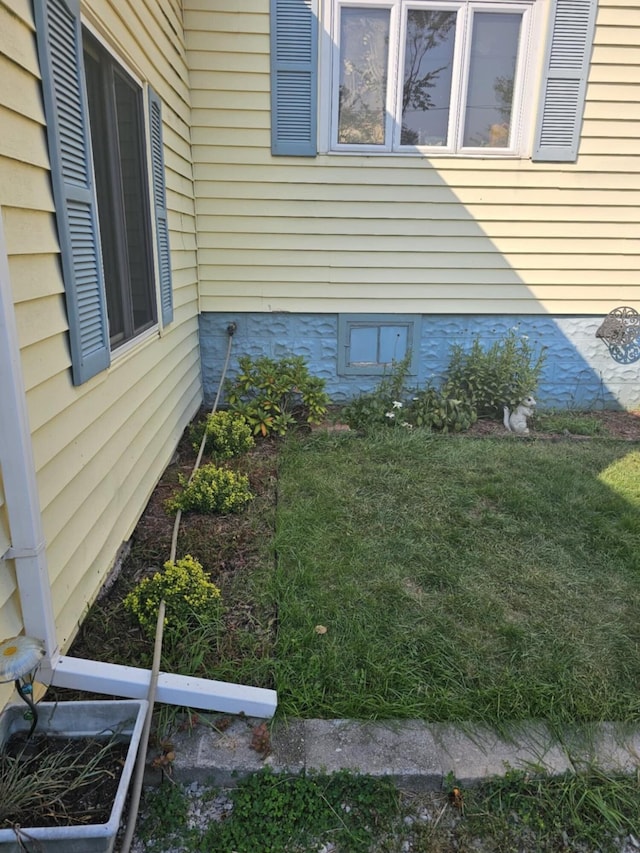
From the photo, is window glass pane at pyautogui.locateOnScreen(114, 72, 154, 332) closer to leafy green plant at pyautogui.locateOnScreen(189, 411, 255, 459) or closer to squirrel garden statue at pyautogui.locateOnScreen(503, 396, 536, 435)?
leafy green plant at pyautogui.locateOnScreen(189, 411, 255, 459)

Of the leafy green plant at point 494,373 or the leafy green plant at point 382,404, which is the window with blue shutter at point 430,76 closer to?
the leafy green plant at point 494,373

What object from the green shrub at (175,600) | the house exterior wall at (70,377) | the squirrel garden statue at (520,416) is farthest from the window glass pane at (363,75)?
the green shrub at (175,600)

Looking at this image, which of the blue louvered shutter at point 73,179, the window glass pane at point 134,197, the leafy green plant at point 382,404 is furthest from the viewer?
the leafy green plant at point 382,404

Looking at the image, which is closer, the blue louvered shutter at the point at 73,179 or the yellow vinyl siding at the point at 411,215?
the blue louvered shutter at the point at 73,179

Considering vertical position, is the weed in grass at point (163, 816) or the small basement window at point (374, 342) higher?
the small basement window at point (374, 342)

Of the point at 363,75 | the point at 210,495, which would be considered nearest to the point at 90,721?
the point at 210,495

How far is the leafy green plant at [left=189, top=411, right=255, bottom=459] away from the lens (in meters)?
3.85

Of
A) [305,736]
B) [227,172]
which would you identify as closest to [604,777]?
[305,736]

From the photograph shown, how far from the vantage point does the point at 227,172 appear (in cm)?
455

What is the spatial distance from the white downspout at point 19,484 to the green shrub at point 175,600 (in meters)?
0.47

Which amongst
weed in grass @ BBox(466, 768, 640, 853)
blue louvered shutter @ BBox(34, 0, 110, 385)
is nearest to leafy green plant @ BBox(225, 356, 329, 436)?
blue louvered shutter @ BBox(34, 0, 110, 385)

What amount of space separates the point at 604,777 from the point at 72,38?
9.63 feet

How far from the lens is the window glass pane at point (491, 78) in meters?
4.45

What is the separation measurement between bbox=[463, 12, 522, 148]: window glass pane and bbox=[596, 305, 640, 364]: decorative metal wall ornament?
5.67 ft
